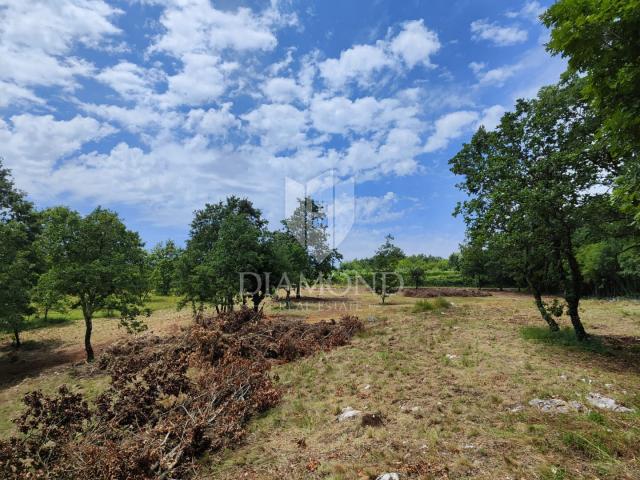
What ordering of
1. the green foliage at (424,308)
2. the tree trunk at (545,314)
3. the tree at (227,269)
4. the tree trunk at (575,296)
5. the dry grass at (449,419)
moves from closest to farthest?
the dry grass at (449,419)
the tree trunk at (575,296)
the tree trunk at (545,314)
the tree at (227,269)
the green foliage at (424,308)

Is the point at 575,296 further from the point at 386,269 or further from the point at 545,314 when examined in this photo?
the point at 386,269

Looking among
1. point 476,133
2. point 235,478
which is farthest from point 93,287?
point 476,133

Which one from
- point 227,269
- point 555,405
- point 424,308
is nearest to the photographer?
point 555,405

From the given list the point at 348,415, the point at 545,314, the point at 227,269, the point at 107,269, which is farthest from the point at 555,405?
the point at 227,269

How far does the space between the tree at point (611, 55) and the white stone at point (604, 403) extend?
357cm

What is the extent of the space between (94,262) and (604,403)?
1536 centimetres

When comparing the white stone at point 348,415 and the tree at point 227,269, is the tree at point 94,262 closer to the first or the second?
the tree at point 227,269

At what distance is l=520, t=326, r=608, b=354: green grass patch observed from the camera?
31.8 feet

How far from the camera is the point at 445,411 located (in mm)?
5770

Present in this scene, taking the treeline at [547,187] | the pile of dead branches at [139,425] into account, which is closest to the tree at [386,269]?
the treeline at [547,187]

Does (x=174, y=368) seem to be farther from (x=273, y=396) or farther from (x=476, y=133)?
(x=476, y=133)

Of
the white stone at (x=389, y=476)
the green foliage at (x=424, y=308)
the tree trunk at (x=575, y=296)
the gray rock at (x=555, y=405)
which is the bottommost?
the white stone at (x=389, y=476)

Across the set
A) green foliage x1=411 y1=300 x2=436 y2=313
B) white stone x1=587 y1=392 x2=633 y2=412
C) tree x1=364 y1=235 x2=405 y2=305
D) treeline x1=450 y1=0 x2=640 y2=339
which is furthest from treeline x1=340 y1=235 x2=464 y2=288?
white stone x1=587 y1=392 x2=633 y2=412

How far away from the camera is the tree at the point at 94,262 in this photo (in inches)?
495
